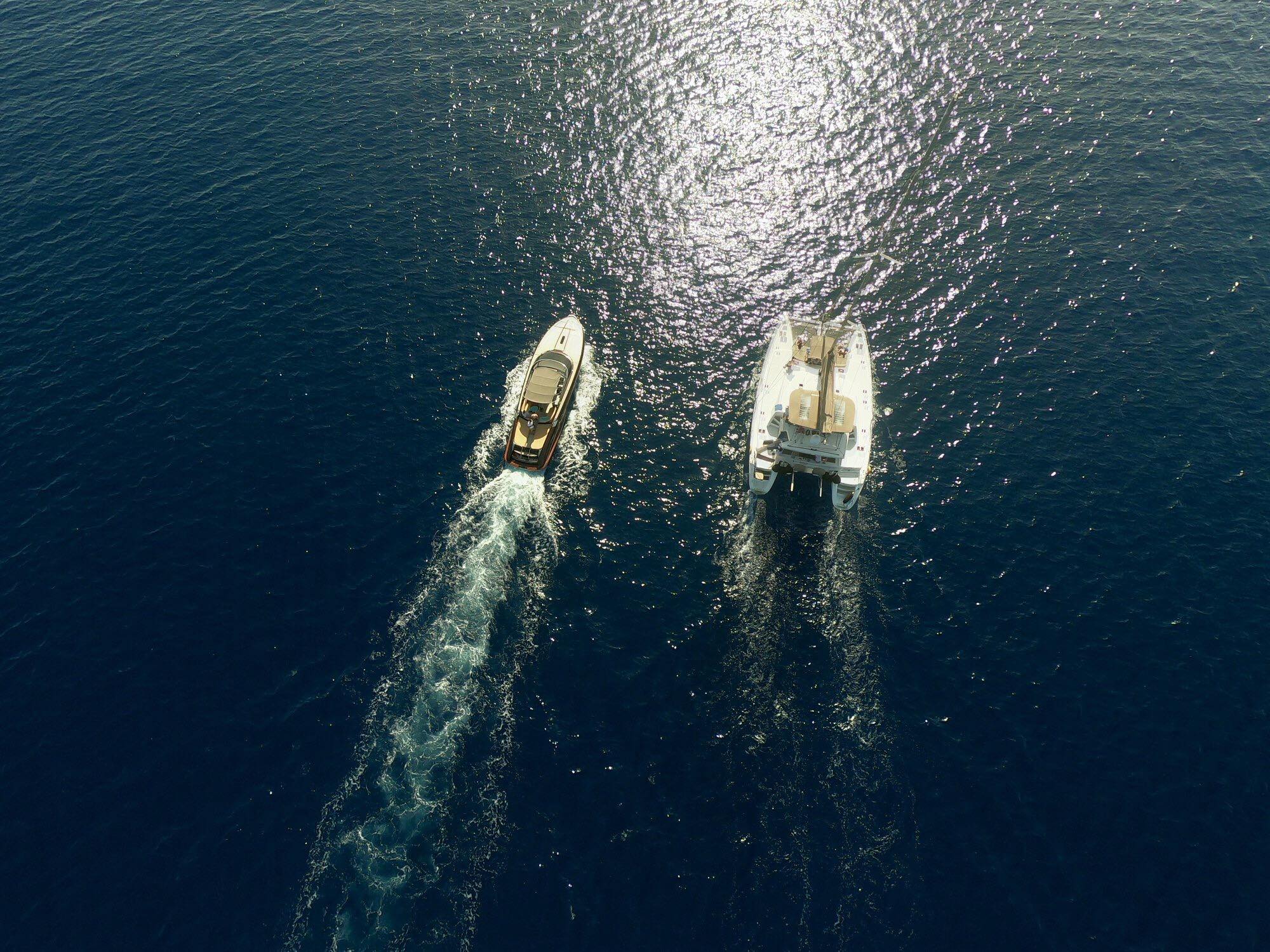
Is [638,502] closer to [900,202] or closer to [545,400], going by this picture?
[545,400]

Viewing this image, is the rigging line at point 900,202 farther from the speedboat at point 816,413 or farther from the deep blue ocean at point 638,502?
the speedboat at point 816,413

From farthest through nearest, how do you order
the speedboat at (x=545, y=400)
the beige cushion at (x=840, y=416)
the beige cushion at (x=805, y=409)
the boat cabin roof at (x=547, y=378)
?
the boat cabin roof at (x=547, y=378) → the speedboat at (x=545, y=400) → the beige cushion at (x=805, y=409) → the beige cushion at (x=840, y=416)

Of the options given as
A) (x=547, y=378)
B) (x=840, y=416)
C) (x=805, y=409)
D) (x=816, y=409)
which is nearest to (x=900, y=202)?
(x=840, y=416)

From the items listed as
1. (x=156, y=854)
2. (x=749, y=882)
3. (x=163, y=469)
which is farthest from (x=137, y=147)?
(x=749, y=882)

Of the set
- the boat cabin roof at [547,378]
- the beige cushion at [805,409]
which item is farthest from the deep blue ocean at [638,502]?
the beige cushion at [805,409]

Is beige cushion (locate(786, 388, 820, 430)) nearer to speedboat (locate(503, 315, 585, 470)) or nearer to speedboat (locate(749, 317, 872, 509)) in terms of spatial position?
speedboat (locate(749, 317, 872, 509))

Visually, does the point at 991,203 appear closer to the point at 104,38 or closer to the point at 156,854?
the point at 156,854

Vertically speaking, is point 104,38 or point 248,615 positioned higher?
point 104,38
